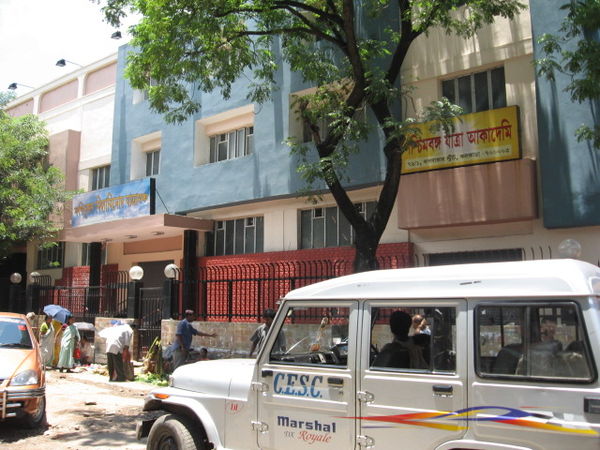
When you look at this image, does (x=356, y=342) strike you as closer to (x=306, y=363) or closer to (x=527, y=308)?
(x=306, y=363)

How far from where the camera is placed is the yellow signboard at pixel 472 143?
11.1m

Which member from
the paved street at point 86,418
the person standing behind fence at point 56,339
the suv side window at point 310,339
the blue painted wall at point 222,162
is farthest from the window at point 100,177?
the suv side window at point 310,339

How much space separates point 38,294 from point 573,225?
16982mm

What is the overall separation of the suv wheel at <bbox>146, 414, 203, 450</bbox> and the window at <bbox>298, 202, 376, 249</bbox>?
28.7 feet

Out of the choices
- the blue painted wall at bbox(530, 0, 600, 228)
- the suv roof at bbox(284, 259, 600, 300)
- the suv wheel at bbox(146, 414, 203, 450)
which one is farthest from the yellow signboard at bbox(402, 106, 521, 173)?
the suv wheel at bbox(146, 414, 203, 450)

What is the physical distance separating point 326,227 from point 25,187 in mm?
11770

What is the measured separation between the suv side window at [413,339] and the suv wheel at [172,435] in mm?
1876

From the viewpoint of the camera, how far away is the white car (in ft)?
11.5

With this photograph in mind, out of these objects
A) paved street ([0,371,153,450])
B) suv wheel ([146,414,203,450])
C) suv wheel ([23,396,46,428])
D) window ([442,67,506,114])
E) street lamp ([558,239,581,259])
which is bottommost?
paved street ([0,371,153,450])

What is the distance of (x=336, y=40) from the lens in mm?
10711

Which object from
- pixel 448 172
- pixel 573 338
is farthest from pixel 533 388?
pixel 448 172

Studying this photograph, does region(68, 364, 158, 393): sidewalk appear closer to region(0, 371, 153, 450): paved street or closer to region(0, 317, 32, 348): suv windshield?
region(0, 371, 153, 450): paved street

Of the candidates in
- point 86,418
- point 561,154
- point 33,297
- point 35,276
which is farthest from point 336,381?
point 35,276

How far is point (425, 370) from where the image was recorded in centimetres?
407
